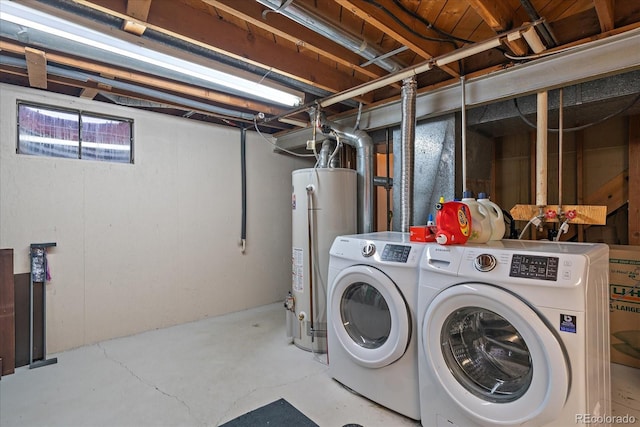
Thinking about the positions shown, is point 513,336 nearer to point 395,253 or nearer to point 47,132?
point 395,253

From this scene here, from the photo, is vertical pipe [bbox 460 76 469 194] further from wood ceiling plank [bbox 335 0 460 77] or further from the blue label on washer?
the blue label on washer

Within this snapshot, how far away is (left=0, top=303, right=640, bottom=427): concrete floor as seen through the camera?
1.90 metres

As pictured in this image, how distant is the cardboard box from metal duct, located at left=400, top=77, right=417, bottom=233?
1.59 metres

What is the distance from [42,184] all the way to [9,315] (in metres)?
1.04

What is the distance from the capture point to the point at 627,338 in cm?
243

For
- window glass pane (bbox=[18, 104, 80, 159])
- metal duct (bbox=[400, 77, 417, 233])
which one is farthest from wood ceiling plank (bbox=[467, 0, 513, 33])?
window glass pane (bbox=[18, 104, 80, 159])

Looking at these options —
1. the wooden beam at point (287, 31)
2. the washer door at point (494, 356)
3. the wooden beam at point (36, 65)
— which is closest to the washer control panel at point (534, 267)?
the washer door at point (494, 356)

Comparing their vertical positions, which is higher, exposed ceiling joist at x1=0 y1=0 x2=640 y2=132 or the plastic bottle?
exposed ceiling joist at x1=0 y1=0 x2=640 y2=132

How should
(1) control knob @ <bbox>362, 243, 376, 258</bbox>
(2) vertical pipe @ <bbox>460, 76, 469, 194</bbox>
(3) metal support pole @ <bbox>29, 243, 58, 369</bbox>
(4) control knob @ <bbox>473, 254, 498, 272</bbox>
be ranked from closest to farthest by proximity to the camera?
(4) control knob @ <bbox>473, 254, 498, 272</bbox>, (1) control knob @ <bbox>362, 243, 376, 258</bbox>, (2) vertical pipe @ <bbox>460, 76, 469, 194</bbox>, (3) metal support pole @ <bbox>29, 243, 58, 369</bbox>


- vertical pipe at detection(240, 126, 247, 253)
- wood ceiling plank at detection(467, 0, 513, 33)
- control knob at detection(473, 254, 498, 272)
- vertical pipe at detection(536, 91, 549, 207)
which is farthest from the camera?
vertical pipe at detection(240, 126, 247, 253)

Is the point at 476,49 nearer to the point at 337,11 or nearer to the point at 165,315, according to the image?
the point at 337,11

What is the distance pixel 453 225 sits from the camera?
1.66m

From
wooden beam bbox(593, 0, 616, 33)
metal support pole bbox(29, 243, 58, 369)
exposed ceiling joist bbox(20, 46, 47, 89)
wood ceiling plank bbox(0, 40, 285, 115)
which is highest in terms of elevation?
wooden beam bbox(593, 0, 616, 33)

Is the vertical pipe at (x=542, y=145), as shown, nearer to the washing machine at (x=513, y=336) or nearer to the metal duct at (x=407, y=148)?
the washing machine at (x=513, y=336)
